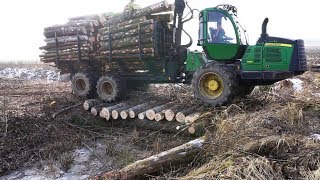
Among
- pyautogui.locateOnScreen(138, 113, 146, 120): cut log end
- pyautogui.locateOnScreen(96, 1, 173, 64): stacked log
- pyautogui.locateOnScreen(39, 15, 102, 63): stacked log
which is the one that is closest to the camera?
pyautogui.locateOnScreen(138, 113, 146, 120): cut log end

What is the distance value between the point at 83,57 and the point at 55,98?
1.66 metres

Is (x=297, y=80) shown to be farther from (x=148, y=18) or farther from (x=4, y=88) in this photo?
(x=4, y=88)

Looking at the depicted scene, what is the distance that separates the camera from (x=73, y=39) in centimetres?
1132

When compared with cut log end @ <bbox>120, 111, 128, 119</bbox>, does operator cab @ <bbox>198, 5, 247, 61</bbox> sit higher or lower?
higher

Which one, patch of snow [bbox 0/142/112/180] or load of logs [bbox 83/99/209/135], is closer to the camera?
patch of snow [bbox 0/142/112/180]

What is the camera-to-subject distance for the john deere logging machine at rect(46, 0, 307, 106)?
26.7ft

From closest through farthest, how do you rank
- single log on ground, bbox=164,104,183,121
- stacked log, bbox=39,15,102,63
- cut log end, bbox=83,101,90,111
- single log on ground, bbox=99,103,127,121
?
1. single log on ground, bbox=164,104,183,121
2. single log on ground, bbox=99,103,127,121
3. cut log end, bbox=83,101,90,111
4. stacked log, bbox=39,15,102,63

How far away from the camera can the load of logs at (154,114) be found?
8172 mm

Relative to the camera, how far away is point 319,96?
8414 mm

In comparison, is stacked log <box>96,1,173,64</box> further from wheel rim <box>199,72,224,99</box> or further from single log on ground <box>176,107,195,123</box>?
single log on ground <box>176,107,195,123</box>

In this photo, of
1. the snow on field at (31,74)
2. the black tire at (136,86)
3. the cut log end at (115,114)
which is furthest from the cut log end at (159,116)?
the snow on field at (31,74)

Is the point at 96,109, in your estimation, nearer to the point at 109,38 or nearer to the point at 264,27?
the point at 109,38

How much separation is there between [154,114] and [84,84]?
3.85 metres

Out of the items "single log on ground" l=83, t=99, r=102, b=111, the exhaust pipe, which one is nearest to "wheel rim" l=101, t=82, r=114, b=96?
"single log on ground" l=83, t=99, r=102, b=111
